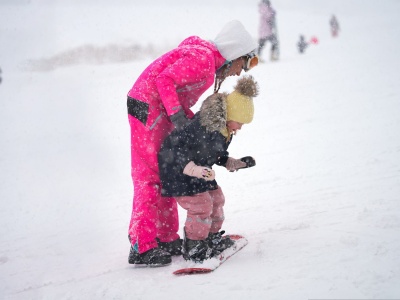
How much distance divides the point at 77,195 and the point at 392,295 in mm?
4305

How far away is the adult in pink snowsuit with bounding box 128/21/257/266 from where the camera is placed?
270 cm

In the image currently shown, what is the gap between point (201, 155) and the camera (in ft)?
8.78

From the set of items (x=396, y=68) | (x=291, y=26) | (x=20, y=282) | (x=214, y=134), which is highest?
(x=291, y=26)

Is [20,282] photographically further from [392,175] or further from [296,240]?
[392,175]

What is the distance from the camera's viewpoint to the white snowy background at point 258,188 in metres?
2.31

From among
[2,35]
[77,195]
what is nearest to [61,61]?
→ [2,35]

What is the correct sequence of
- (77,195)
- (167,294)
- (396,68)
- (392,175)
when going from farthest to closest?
(396,68)
(77,195)
(392,175)
(167,294)

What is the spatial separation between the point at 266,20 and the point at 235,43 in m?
11.4

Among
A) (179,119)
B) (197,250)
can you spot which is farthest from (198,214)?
(179,119)

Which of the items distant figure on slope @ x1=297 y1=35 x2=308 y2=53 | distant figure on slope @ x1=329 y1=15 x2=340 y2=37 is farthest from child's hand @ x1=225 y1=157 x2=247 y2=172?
distant figure on slope @ x1=329 y1=15 x2=340 y2=37

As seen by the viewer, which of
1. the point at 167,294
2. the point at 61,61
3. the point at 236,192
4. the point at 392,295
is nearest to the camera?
the point at 392,295

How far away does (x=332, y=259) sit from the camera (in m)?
2.28

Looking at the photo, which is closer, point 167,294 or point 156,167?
point 167,294

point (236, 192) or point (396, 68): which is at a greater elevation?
point (396, 68)
